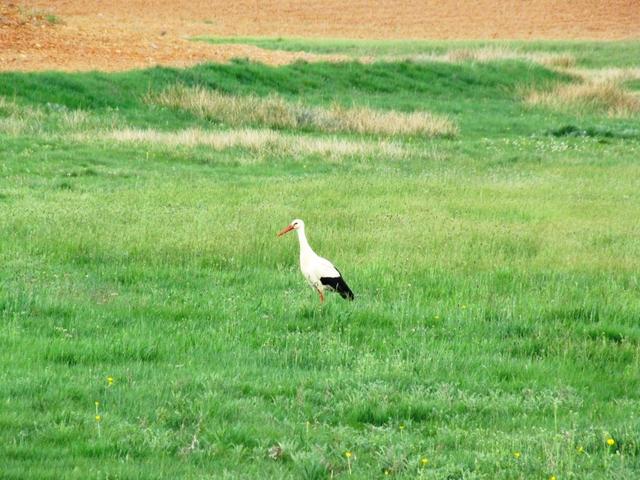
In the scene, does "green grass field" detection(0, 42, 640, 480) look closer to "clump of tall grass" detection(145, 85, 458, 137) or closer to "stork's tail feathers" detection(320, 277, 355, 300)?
"stork's tail feathers" detection(320, 277, 355, 300)

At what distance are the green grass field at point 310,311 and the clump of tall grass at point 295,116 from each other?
3.35 m

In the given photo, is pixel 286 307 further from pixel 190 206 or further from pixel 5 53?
pixel 5 53

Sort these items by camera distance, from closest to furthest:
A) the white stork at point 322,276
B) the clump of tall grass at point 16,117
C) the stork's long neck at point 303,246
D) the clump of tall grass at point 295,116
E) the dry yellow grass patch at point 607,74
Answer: the white stork at point 322,276 < the stork's long neck at point 303,246 < the clump of tall grass at point 16,117 < the clump of tall grass at point 295,116 < the dry yellow grass patch at point 607,74

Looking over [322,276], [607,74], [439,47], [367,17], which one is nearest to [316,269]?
[322,276]

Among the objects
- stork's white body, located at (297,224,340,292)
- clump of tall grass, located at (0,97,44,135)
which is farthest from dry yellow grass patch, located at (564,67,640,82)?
stork's white body, located at (297,224,340,292)

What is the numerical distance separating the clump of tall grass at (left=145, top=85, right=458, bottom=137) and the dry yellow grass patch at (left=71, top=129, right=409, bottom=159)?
9.87 ft

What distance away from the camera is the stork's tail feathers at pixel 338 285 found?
427 inches

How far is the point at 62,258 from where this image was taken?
42.0 ft

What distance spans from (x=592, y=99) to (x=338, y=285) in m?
27.2

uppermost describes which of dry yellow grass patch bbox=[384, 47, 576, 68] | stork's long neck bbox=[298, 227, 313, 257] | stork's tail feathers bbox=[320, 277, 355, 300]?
stork's long neck bbox=[298, 227, 313, 257]

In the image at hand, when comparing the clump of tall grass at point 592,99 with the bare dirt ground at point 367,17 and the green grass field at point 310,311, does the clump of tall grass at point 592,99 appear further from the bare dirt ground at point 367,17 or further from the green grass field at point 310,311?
the bare dirt ground at point 367,17

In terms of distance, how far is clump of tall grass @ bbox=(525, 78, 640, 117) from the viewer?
34938 mm

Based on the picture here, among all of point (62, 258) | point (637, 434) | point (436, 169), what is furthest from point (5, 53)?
point (637, 434)

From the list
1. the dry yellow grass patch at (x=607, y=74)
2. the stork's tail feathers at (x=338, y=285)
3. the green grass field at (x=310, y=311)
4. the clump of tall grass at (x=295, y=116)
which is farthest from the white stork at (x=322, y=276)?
the dry yellow grass patch at (x=607, y=74)
